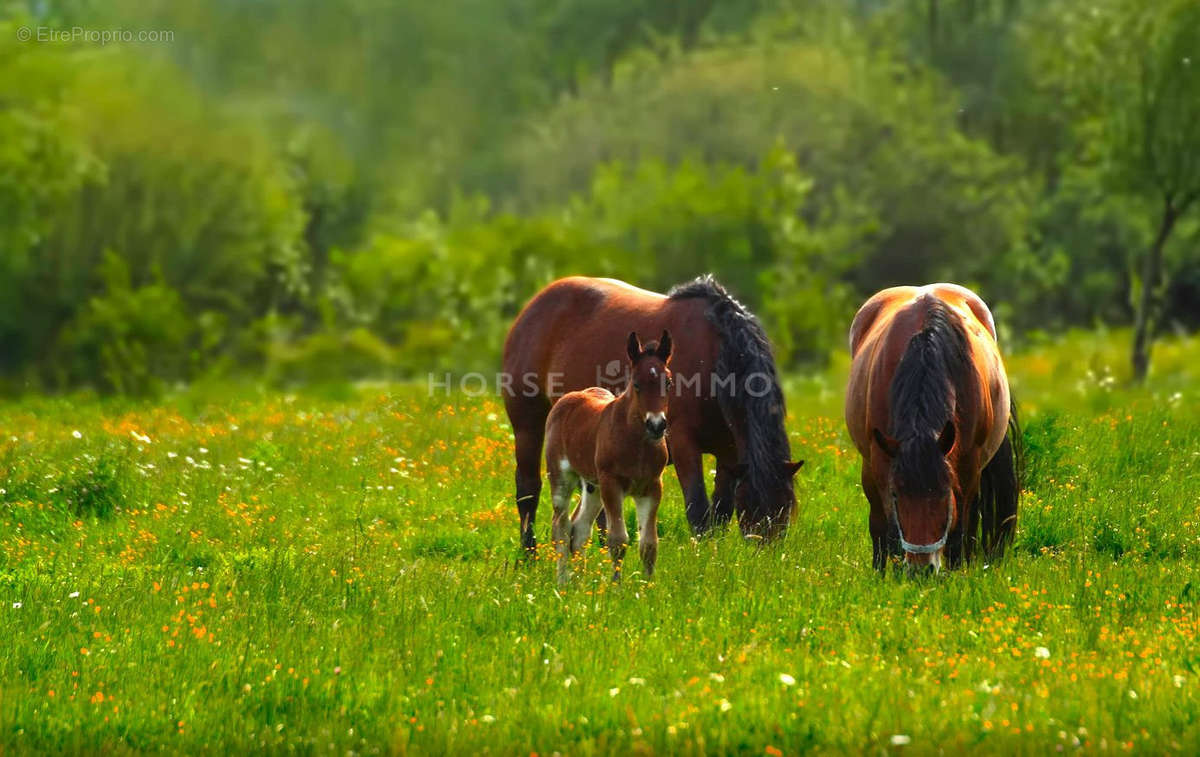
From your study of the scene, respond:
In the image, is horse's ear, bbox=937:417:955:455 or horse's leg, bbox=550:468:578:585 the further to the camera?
horse's leg, bbox=550:468:578:585

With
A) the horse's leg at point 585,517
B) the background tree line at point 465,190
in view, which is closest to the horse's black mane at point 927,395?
the horse's leg at point 585,517

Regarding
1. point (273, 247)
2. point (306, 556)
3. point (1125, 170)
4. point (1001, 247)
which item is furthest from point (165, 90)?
point (1001, 247)

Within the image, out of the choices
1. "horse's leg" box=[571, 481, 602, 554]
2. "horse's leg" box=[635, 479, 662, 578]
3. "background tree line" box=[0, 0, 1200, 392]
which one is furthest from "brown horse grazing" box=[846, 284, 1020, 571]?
"background tree line" box=[0, 0, 1200, 392]

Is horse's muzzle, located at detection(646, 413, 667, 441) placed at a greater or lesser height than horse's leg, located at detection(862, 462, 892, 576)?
greater

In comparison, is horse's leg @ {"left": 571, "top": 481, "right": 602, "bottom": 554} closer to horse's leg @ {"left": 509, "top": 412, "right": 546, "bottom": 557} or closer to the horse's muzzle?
horse's leg @ {"left": 509, "top": 412, "right": 546, "bottom": 557}

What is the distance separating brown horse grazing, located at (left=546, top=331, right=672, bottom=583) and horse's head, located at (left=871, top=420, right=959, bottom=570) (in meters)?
1.36

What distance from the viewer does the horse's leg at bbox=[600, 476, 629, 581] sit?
8.81m

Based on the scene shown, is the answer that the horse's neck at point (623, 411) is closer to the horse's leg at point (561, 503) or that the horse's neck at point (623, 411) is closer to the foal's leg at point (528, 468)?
the horse's leg at point (561, 503)

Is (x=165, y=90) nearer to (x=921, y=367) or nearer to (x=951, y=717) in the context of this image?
(x=921, y=367)

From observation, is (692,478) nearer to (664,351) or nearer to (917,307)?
(664,351)

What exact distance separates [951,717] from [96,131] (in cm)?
2469

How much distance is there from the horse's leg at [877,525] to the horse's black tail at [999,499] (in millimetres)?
772

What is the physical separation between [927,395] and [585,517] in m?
2.52

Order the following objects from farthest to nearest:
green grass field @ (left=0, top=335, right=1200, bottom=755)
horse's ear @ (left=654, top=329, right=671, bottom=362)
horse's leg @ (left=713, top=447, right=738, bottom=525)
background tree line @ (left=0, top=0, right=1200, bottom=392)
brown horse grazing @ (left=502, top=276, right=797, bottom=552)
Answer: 1. background tree line @ (left=0, top=0, right=1200, bottom=392)
2. horse's leg @ (left=713, top=447, right=738, bottom=525)
3. brown horse grazing @ (left=502, top=276, right=797, bottom=552)
4. horse's ear @ (left=654, top=329, right=671, bottom=362)
5. green grass field @ (left=0, top=335, right=1200, bottom=755)
